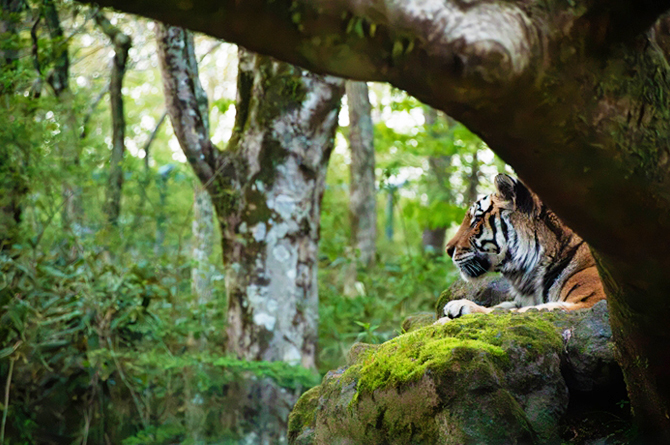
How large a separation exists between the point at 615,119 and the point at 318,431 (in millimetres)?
1998

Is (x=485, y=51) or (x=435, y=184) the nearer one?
(x=485, y=51)

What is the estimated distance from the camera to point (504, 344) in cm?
296

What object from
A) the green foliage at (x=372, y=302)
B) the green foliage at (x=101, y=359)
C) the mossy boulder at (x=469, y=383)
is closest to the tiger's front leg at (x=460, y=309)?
the mossy boulder at (x=469, y=383)

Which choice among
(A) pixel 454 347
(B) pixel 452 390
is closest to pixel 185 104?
(A) pixel 454 347

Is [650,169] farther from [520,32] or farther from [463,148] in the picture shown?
[463,148]

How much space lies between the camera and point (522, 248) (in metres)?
4.43

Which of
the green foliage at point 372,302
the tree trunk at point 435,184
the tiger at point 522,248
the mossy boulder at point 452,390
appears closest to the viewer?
the mossy boulder at point 452,390

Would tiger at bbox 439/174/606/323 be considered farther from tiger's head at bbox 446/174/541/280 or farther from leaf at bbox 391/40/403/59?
leaf at bbox 391/40/403/59

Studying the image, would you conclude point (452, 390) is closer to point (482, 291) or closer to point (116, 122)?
point (482, 291)

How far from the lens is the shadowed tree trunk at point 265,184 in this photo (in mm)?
6398

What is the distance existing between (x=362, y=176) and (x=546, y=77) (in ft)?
32.2

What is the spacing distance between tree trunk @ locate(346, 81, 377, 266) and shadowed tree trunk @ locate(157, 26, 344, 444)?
16.1 feet

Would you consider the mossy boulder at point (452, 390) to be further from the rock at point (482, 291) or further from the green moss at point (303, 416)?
the rock at point (482, 291)

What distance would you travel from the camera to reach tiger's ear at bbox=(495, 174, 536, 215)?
4.36m
